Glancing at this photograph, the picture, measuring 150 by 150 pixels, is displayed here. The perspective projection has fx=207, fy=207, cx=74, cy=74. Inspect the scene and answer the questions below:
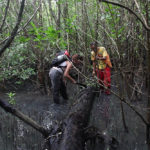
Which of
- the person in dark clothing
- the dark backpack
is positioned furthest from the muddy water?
the dark backpack

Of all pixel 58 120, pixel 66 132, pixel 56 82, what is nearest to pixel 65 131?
pixel 66 132

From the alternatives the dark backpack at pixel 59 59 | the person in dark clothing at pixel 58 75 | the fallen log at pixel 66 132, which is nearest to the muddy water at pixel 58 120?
the fallen log at pixel 66 132

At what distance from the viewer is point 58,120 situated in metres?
4.36

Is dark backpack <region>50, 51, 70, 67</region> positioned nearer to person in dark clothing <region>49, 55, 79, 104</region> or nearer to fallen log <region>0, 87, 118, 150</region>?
person in dark clothing <region>49, 55, 79, 104</region>

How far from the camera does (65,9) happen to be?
7043 millimetres

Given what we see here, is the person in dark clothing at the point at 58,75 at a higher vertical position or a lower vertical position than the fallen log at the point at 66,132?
higher

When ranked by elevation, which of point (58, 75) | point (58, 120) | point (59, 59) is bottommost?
point (58, 120)

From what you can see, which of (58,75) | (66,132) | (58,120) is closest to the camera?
(66,132)

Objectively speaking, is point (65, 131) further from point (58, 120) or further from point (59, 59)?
point (59, 59)

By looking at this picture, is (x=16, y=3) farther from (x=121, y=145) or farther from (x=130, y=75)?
(x=121, y=145)

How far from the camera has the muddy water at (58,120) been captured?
3.66 metres

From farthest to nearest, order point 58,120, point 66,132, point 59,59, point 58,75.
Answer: point 58,75 → point 59,59 → point 58,120 → point 66,132

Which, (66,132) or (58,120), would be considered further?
(58,120)

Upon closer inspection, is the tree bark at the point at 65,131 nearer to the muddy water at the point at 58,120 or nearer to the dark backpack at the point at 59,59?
the muddy water at the point at 58,120
